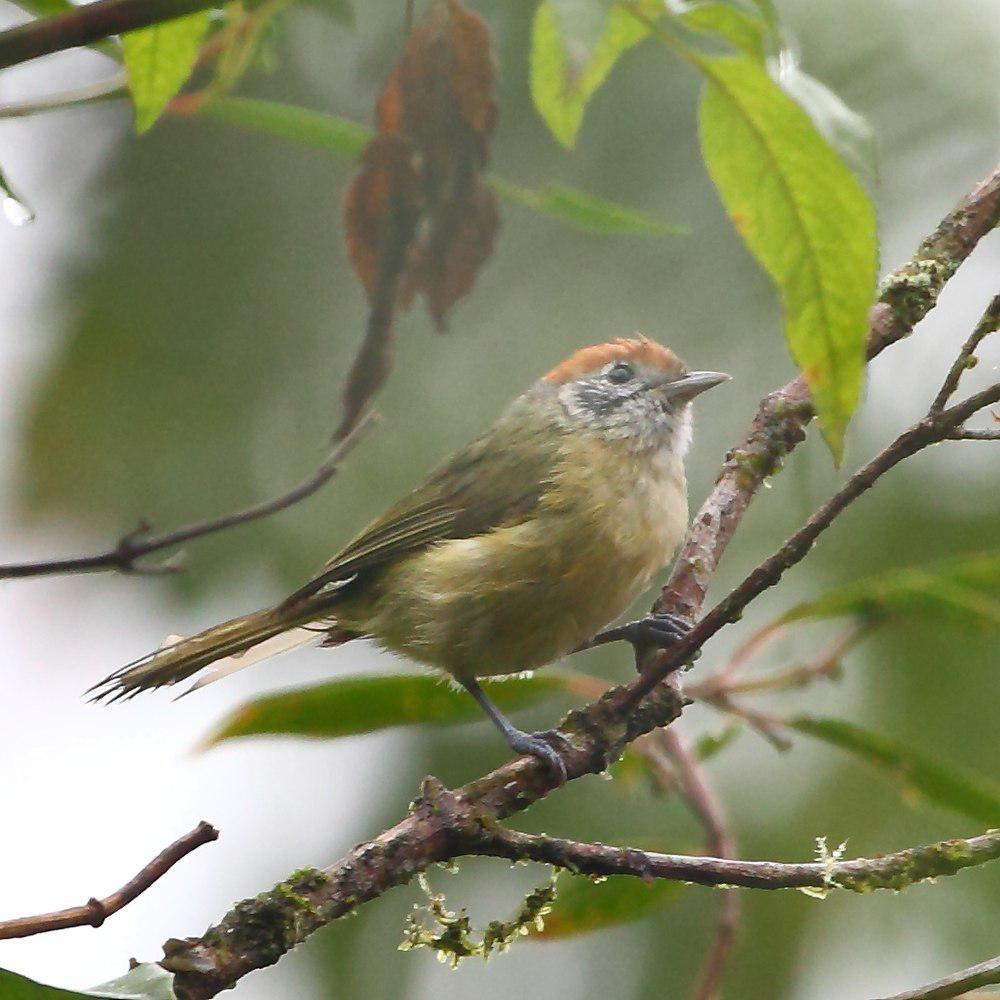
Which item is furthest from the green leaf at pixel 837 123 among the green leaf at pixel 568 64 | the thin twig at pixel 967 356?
the thin twig at pixel 967 356

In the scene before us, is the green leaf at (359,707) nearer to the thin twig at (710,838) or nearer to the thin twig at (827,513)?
the thin twig at (710,838)

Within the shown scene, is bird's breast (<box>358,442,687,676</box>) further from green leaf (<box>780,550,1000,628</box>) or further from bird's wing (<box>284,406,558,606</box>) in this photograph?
green leaf (<box>780,550,1000,628</box>)

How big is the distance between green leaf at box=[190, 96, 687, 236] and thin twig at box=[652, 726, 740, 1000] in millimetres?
1094

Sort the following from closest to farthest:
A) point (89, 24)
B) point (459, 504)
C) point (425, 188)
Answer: point (89, 24), point (425, 188), point (459, 504)

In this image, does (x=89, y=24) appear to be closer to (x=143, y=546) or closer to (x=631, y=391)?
(x=143, y=546)

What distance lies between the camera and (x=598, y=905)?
306cm

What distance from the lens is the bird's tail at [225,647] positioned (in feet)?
9.52

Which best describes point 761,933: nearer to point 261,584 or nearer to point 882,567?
point 882,567

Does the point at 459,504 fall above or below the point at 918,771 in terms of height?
above

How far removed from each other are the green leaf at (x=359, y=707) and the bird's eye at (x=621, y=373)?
1.12 meters

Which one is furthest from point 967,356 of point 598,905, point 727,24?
point 598,905

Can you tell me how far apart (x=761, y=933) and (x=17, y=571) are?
4.89m

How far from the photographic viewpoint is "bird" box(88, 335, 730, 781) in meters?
3.32

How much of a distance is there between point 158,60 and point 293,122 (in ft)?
2.85
